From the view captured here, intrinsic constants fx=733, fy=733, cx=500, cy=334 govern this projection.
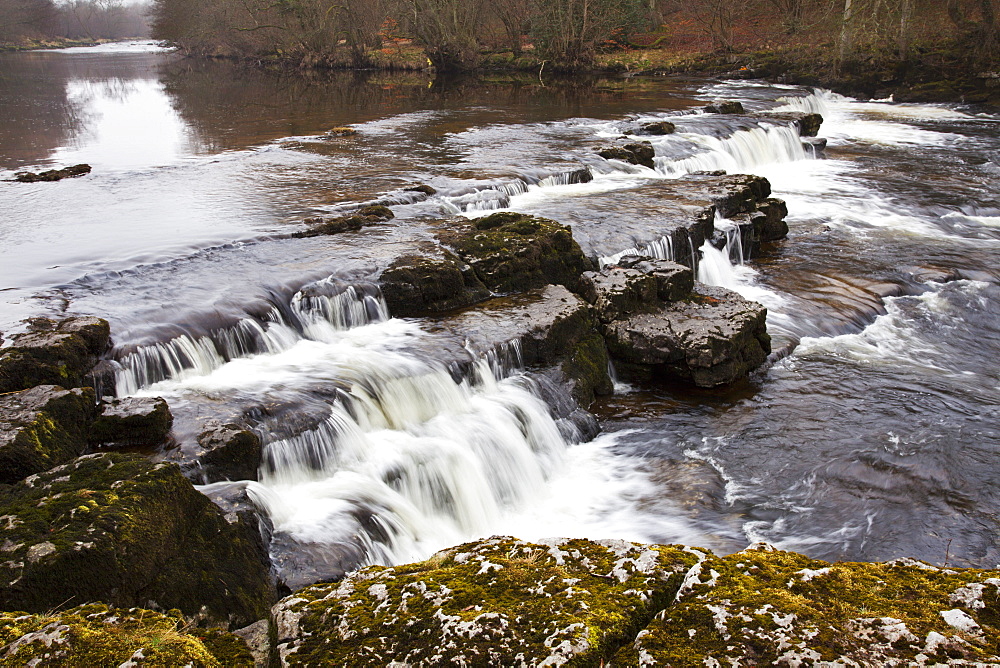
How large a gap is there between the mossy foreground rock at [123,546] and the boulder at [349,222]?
7.65m

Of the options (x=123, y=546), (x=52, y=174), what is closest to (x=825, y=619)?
(x=123, y=546)

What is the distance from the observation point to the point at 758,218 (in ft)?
45.3

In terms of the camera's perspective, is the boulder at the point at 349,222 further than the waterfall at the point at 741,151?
No

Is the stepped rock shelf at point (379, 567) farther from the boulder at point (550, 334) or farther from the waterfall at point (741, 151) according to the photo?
the waterfall at point (741, 151)

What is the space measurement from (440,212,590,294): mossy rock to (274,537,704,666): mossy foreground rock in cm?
724

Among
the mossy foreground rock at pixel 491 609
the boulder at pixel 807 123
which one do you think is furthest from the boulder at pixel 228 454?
the boulder at pixel 807 123

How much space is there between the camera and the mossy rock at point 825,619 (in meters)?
2.27

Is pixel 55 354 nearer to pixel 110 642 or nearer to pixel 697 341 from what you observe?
pixel 110 642

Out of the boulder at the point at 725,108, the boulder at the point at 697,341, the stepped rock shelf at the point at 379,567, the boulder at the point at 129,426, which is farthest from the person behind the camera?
→ the boulder at the point at 725,108

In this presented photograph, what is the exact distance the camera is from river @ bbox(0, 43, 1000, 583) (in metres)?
6.60

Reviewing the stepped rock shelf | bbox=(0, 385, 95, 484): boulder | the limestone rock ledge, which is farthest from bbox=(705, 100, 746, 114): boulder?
the limestone rock ledge

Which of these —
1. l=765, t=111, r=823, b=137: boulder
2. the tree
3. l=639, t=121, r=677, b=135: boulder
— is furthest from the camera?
the tree

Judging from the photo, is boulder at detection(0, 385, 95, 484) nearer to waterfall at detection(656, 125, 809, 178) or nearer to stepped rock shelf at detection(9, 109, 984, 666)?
stepped rock shelf at detection(9, 109, 984, 666)

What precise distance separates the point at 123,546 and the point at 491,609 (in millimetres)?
2096
